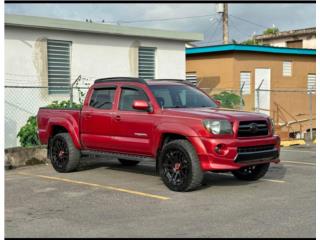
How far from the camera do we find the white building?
1447cm

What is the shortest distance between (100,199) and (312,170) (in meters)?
5.16

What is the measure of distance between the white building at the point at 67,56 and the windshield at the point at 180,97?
5.04 meters

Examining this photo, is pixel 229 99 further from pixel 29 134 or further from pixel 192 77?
pixel 29 134

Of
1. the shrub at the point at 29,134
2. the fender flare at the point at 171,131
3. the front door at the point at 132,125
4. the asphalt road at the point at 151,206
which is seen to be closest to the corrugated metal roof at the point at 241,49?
the shrub at the point at 29,134

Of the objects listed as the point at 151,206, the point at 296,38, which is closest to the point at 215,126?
the point at 151,206

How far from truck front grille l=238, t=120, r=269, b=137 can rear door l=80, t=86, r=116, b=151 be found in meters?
2.59

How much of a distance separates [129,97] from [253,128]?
8.13 feet

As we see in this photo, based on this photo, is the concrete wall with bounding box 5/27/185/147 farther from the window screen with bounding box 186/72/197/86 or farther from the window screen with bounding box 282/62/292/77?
the window screen with bounding box 282/62/292/77

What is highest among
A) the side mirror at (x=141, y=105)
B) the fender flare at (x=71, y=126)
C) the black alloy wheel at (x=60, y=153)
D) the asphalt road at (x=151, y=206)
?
the side mirror at (x=141, y=105)

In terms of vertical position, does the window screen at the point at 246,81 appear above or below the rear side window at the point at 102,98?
above

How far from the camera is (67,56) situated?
15.9m

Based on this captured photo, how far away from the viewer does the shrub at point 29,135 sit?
13.7 meters

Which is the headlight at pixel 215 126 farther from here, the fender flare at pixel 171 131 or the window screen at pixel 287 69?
the window screen at pixel 287 69
